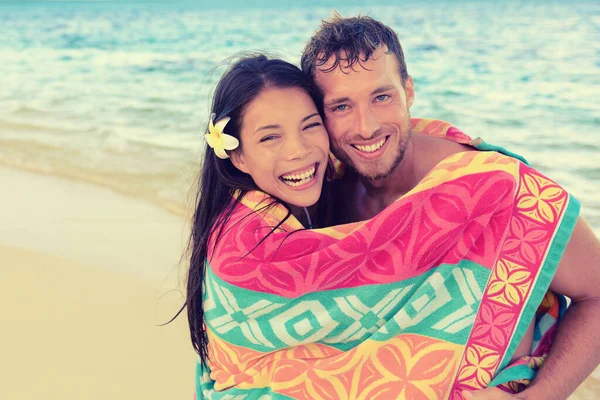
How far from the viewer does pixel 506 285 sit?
1.85 metres

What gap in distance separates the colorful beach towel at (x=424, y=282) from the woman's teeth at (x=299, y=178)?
34 cm

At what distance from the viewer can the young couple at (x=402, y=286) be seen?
1.84m

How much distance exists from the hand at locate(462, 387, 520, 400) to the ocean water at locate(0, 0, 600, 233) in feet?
5.00

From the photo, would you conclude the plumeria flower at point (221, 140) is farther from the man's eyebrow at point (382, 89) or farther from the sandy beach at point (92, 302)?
the sandy beach at point (92, 302)

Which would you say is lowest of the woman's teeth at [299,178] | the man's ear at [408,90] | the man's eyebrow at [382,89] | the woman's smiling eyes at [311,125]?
the woman's teeth at [299,178]

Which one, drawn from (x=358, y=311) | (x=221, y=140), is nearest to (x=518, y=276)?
(x=358, y=311)

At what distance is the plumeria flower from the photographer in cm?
225

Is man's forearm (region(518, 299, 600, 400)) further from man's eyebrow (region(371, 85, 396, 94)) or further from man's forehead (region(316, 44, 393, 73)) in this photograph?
man's forehead (region(316, 44, 393, 73))

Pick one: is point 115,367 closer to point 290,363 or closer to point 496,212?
point 290,363

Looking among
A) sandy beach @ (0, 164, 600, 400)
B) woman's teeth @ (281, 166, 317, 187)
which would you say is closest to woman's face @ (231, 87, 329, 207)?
woman's teeth @ (281, 166, 317, 187)

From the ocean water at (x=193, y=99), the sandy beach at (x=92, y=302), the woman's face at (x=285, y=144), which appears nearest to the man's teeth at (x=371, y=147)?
the woman's face at (x=285, y=144)

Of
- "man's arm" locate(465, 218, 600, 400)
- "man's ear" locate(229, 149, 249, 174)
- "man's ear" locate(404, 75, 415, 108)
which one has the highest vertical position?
"man's ear" locate(404, 75, 415, 108)

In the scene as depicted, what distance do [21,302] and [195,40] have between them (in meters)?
15.5

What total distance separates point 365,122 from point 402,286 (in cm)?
72
